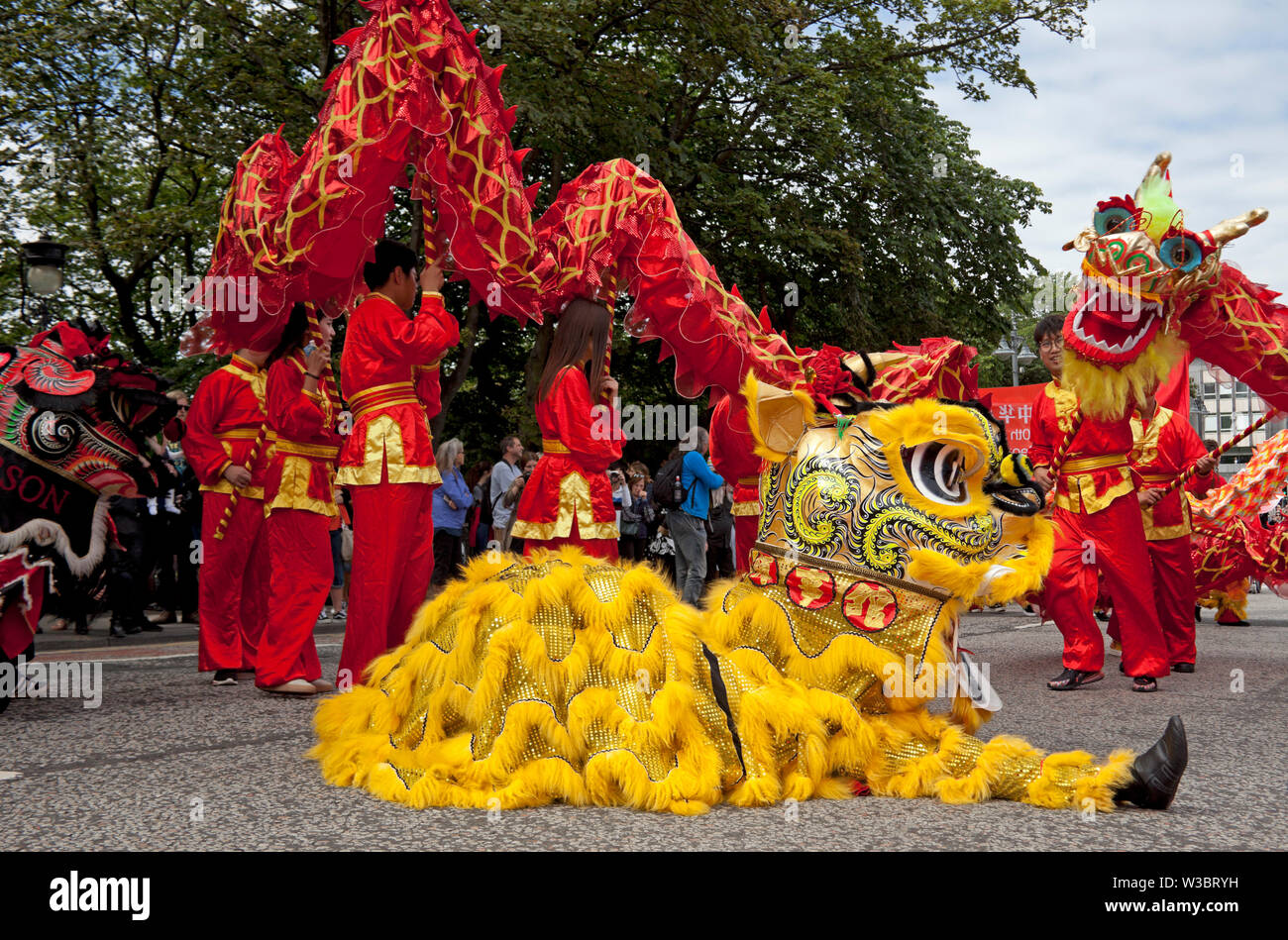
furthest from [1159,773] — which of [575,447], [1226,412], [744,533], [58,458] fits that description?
[1226,412]

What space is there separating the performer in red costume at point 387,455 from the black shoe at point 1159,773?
9.54ft

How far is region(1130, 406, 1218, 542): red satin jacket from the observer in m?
6.18

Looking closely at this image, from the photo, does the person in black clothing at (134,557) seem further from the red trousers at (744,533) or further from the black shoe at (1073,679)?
the black shoe at (1073,679)

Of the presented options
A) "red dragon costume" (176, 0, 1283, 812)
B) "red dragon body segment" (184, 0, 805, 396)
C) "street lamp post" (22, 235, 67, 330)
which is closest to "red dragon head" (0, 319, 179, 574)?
"red dragon body segment" (184, 0, 805, 396)

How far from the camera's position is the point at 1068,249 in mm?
5043

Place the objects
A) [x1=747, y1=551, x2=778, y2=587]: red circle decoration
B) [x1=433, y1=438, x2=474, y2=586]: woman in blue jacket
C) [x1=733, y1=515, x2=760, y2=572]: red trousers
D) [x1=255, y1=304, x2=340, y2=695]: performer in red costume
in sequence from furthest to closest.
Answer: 1. [x1=433, y1=438, x2=474, y2=586]: woman in blue jacket
2. [x1=733, y1=515, x2=760, y2=572]: red trousers
3. [x1=255, y1=304, x2=340, y2=695]: performer in red costume
4. [x1=747, y1=551, x2=778, y2=587]: red circle decoration

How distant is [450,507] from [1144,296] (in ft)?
22.8

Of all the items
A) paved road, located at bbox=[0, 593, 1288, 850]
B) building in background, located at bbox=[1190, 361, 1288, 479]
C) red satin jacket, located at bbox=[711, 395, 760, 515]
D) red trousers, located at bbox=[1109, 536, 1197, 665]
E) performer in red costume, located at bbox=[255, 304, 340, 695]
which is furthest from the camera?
building in background, located at bbox=[1190, 361, 1288, 479]

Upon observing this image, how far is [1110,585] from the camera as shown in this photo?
18.1 feet

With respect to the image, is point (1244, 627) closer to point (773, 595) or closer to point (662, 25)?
point (773, 595)

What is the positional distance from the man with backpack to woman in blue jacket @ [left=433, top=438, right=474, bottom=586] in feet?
6.40

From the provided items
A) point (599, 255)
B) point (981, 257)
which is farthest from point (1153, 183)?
point (981, 257)

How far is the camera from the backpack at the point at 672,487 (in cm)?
956

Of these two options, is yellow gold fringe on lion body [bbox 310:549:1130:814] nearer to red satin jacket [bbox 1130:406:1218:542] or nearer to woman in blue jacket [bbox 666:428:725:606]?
red satin jacket [bbox 1130:406:1218:542]
